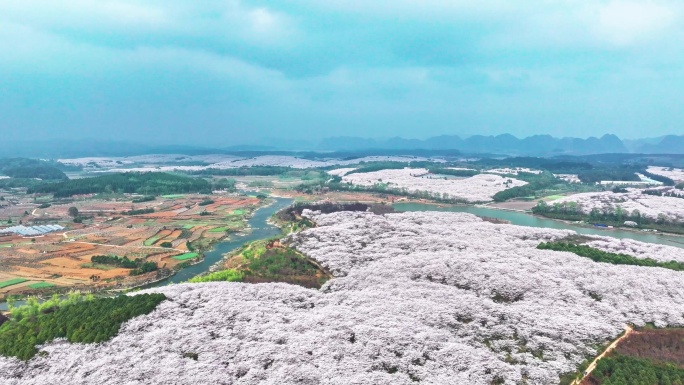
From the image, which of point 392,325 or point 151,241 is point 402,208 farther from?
point 392,325

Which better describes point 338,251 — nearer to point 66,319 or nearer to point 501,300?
point 501,300

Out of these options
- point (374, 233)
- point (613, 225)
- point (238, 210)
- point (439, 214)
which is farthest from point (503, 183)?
point (374, 233)

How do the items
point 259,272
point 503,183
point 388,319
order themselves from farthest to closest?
point 503,183 → point 259,272 → point 388,319

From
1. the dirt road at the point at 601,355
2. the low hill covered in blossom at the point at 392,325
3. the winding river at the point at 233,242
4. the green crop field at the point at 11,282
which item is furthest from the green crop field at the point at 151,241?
the dirt road at the point at 601,355

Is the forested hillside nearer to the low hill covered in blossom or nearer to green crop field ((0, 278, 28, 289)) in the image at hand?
green crop field ((0, 278, 28, 289))

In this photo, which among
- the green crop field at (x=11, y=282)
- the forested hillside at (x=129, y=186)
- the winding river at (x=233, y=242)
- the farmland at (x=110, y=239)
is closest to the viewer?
the green crop field at (x=11, y=282)

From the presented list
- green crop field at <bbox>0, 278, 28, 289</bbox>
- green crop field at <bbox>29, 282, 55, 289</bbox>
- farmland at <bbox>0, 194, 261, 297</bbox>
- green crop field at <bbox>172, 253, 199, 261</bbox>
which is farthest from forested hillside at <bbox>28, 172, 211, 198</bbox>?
green crop field at <bbox>29, 282, 55, 289</bbox>

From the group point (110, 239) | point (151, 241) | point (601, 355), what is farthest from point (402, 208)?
point (601, 355)

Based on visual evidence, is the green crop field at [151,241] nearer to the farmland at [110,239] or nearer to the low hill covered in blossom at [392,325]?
the farmland at [110,239]
